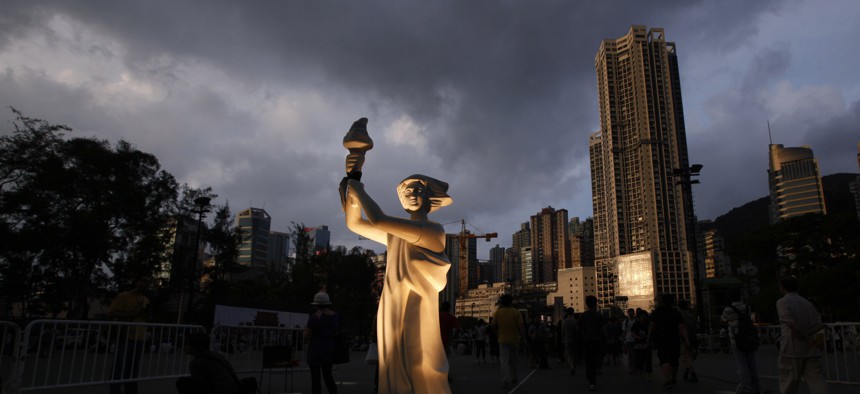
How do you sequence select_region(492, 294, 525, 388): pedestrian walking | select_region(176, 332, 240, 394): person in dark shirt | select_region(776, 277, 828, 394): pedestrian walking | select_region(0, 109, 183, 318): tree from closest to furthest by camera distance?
select_region(176, 332, 240, 394): person in dark shirt
select_region(776, 277, 828, 394): pedestrian walking
select_region(492, 294, 525, 388): pedestrian walking
select_region(0, 109, 183, 318): tree

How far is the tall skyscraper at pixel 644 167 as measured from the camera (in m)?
97.9

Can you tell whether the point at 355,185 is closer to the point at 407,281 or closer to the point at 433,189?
the point at 433,189

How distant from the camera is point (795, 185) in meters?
158

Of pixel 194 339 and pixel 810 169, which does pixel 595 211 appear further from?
pixel 194 339

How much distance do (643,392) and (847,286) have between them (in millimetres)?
24287

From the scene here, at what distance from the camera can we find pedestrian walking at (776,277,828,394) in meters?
5.12

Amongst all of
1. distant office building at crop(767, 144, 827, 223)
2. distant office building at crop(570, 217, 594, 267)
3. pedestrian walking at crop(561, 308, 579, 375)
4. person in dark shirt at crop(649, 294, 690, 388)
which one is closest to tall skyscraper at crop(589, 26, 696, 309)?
distant office building at crop(570, 217, 594, 267)

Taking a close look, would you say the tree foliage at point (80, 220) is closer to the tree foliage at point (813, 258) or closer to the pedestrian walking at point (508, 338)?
the pedestrian walking at point (508, 338)

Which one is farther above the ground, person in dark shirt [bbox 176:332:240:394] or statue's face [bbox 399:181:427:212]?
statue's face [bbox 399:181:427:212]

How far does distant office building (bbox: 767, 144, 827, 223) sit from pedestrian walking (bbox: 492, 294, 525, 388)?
169 meters

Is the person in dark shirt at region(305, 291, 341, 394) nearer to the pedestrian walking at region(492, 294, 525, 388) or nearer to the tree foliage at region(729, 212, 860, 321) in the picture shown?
the pedestrian walking at region(492, 294, 525, 388)

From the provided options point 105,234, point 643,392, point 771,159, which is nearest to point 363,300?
point 105,234

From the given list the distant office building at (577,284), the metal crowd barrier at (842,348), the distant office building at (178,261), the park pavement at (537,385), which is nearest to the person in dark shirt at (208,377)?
the park pavement at (537,385)

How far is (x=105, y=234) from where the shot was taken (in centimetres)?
2028
